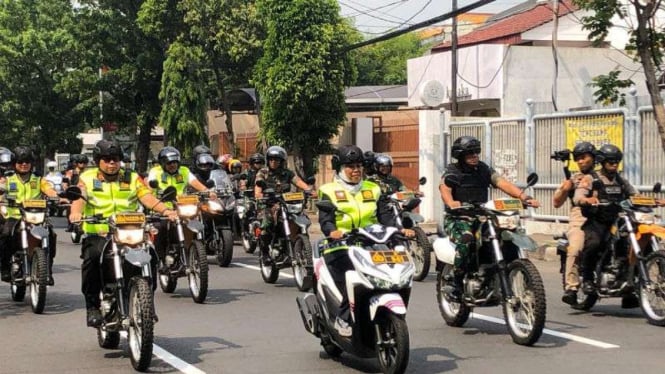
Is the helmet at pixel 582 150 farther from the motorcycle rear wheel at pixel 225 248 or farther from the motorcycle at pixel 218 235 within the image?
the motorcycle rear wheel at pixel 225 248

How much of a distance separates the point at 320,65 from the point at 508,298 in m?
19.3

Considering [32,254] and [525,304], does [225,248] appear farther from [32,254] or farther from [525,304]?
[525,304]

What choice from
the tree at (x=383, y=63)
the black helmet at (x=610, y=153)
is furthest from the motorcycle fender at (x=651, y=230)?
the tree at (x=383, y=63)

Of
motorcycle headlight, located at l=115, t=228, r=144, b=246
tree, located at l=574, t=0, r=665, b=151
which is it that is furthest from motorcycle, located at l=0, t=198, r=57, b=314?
tree, located at l=574, t=0, r=665, b=151

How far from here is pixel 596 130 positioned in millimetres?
18609

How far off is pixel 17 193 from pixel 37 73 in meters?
38.4

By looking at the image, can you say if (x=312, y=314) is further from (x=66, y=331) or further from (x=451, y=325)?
(x=66, y=331)

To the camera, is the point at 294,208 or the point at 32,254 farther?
the point at 294,208

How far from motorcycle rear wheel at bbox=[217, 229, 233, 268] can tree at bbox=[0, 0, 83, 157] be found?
32211mm

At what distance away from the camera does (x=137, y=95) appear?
1630 inches

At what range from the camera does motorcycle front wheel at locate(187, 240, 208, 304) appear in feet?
39.1

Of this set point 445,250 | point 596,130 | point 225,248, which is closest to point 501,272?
point 445,250

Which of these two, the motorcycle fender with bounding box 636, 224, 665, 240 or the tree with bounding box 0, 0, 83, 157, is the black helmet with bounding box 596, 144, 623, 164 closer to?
the motorcycle fender with bounding box 636, 224, 665, 240

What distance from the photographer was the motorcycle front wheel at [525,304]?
8434 mm
